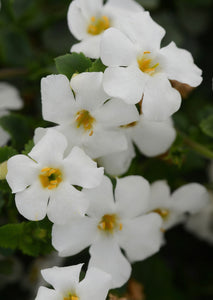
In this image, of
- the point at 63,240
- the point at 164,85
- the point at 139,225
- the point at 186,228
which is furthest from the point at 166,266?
the point at 164,85

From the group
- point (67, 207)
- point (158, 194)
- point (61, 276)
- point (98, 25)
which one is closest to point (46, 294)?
point (61, 276)

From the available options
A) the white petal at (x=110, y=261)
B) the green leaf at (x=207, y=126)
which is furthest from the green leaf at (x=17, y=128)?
the green leaf at (x=207, y=126)

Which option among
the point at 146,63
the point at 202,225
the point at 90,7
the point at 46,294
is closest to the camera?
the point at 46,294

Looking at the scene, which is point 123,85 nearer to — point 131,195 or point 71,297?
point 131,195

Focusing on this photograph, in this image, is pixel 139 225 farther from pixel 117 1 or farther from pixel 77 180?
pixel 117 1

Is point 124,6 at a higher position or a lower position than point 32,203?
higher

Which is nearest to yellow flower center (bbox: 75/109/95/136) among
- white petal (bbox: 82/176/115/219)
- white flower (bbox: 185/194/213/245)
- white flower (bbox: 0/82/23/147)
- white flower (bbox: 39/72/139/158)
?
white flower (bbox: 39/72/139/158)

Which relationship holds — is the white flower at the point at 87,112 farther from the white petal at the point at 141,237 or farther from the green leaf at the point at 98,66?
the white petal at the point at 141,237
